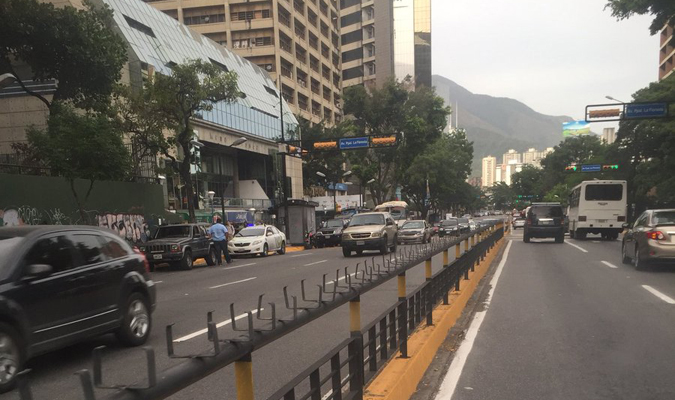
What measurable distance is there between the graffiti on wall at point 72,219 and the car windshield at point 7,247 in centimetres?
814

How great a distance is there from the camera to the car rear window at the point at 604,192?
27.7 metres

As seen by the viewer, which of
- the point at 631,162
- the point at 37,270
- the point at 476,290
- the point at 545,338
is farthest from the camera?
the point at 631,162

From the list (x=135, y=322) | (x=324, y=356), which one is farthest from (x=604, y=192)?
(x=324, y=356)

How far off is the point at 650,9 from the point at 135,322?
18.7 metres

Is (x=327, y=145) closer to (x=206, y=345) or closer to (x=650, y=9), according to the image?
(x=650, y=9)

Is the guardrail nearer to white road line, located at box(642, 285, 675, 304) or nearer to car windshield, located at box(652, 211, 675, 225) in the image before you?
white road line, located at box(642, 285, 675, 304)

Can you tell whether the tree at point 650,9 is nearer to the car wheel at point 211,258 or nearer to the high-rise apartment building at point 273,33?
the car wheel at point 211,258

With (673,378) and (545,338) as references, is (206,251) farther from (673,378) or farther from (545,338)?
(673,378)

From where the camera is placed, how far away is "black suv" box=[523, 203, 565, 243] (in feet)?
83.0

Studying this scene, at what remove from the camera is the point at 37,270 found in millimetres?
5055

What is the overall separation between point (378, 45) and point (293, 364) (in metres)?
89.5

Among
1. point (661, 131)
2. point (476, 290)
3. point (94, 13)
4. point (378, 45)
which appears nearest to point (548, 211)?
point (661, 131)

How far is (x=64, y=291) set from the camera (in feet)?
18.0

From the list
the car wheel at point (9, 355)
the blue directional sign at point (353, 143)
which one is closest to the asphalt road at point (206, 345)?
the car wheel at point (9, 355)
